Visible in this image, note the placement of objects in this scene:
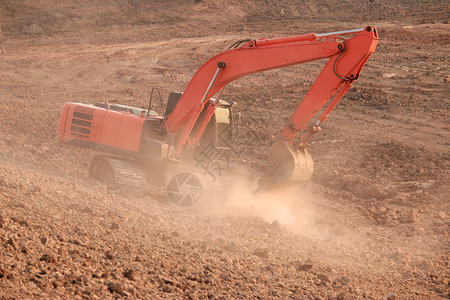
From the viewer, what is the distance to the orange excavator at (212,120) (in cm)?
899

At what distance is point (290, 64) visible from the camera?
922 centimetres

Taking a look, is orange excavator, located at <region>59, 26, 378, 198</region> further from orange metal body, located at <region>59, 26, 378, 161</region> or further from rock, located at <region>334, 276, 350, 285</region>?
rock, located at <region>334, 276, 350, 285</region>

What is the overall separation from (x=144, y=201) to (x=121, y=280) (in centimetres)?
438

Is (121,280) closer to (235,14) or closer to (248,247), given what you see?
(248,247)

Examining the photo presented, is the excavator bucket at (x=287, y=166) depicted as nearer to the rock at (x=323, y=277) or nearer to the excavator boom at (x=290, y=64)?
the excavator boom at (x=290, y=64)

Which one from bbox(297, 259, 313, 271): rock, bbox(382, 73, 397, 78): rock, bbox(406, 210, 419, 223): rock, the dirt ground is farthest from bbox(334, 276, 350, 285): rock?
bbox(382, 73, 397, 78): rock

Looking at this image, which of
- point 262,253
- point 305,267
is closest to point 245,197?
point 262,253

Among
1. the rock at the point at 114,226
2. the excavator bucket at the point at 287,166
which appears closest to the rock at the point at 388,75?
the excavator bucket at the point at 287,166

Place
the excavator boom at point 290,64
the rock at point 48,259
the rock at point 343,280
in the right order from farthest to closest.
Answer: the excavator boom at point 290,64 → the rock at point 343,280 → the rock at point 48,259

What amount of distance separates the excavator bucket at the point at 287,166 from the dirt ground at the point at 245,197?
0.48 m

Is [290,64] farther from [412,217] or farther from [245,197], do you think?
[412,217]

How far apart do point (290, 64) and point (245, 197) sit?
3.05 m

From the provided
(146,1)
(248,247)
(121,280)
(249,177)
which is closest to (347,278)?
(248,247)

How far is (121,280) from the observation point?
560 centimetres
